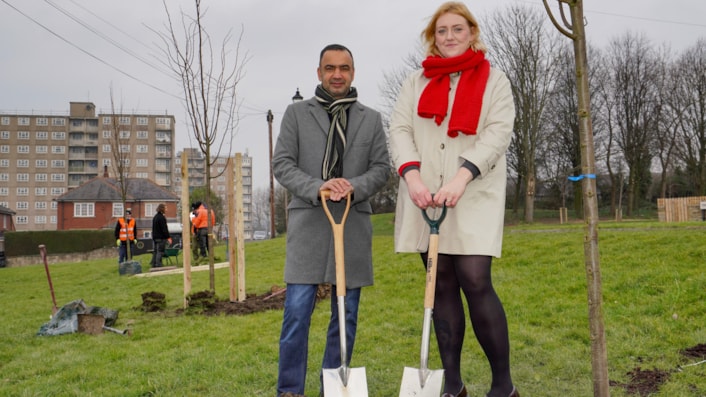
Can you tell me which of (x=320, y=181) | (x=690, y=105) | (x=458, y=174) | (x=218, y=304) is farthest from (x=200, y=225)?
(x=690, y=105)

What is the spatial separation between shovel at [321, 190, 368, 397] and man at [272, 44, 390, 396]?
0.51ft

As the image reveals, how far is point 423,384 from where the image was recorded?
262 cm

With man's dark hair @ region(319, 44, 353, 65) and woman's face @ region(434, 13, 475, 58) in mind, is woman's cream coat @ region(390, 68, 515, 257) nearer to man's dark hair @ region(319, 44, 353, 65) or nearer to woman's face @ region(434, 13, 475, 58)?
woman's face @ region(434, 13, 475, 58)

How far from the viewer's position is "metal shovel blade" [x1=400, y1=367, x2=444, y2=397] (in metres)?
2.60

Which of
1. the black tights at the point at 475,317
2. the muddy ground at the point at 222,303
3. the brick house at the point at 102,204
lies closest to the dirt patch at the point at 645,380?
the black tights at the point at 475,317

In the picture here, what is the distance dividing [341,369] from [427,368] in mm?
427

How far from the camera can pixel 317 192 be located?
2994 millimetres

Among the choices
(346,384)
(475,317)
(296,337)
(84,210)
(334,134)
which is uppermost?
(84,210)

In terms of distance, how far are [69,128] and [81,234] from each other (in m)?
55.4

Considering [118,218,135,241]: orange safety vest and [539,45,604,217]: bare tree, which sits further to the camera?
[539,45,604,217]: bare tree

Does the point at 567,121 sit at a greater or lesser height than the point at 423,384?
greater

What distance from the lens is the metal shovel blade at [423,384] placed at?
2.60 m

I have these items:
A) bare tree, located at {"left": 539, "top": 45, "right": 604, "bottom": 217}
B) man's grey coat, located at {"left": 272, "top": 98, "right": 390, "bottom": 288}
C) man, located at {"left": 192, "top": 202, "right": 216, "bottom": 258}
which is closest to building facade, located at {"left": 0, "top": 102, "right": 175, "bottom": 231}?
bare tree, located at {"left": 539, "top": 45, "right": 604, "bottom": 217}

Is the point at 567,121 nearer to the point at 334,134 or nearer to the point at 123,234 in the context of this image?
the point at 123,234
